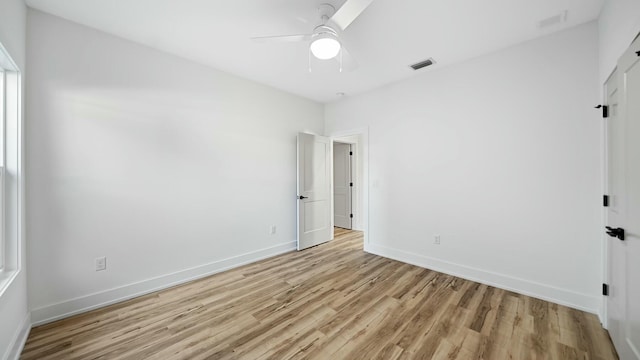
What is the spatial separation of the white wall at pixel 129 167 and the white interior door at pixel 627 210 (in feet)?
11.8

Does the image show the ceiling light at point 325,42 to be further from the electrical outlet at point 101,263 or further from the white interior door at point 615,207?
the electrical outlet at point 101,263

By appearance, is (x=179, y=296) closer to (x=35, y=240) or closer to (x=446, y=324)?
(x=35, y=240)

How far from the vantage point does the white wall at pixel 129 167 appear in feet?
6.87

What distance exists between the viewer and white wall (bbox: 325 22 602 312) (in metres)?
2.27

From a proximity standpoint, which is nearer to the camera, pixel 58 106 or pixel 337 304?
pixel 58 106

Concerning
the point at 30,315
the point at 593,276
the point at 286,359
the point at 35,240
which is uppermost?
the point at 35,240

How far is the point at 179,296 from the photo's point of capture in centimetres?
256

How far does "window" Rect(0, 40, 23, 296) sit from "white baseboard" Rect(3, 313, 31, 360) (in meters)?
0.46

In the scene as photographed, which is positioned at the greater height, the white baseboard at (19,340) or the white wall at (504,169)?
the white wall at (504,169)

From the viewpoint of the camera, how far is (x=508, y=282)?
8.74 ft

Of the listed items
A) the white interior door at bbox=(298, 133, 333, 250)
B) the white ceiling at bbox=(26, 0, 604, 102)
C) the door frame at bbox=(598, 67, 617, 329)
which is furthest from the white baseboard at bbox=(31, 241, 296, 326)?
the door frame at bbox=(598, 67, 617, 329)

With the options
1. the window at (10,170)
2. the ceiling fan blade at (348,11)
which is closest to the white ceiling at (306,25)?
the ceiling fan blade at (348,11)

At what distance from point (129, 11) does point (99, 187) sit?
1.65 m

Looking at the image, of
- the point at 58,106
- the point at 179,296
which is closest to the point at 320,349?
the point at 179,296
